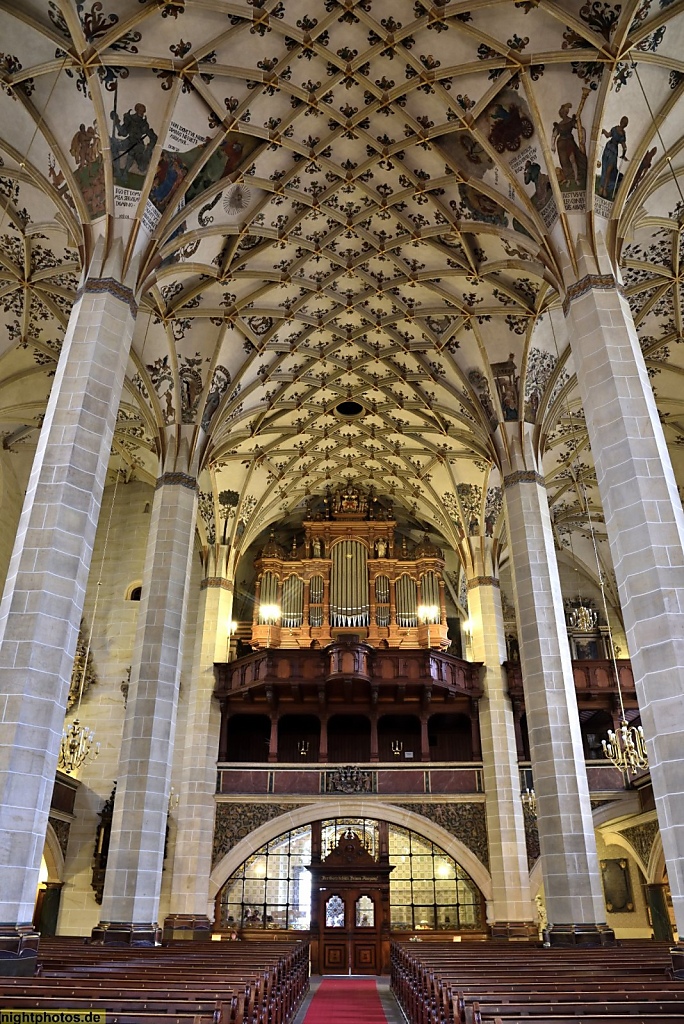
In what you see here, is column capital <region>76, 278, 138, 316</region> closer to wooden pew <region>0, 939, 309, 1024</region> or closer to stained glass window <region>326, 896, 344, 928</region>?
wooden pew <region>0, 939, 309, 1024</region>

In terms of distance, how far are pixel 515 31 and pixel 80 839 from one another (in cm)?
2084

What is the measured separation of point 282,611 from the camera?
23.1 meters

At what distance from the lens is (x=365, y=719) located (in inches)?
885

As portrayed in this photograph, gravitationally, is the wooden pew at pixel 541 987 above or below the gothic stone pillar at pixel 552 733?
below

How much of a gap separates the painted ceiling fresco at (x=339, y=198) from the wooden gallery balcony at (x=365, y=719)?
6413 mm

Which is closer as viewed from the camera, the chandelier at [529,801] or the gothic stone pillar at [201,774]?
the gothic stone pillar at [201,774]

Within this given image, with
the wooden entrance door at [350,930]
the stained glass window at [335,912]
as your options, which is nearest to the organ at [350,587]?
the wooden entrance door at [350,930]

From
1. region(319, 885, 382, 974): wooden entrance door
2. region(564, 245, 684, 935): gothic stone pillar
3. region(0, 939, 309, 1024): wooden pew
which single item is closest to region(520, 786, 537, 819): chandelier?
region(319, 885, 382, 974): wooden entrance door

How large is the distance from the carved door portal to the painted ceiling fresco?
10796mm

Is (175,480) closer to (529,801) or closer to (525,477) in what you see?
(525,477)

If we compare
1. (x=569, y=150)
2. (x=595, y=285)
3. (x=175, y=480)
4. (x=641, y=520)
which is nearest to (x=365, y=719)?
(x=175, y=480)

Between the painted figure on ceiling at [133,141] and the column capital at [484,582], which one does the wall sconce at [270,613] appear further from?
the painted figure on ceiling at [133,141]

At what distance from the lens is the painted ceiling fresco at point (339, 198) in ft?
38.4

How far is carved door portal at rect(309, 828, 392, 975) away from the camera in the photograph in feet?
59.8
